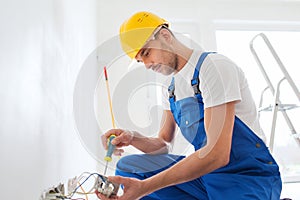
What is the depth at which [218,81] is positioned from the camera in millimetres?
904

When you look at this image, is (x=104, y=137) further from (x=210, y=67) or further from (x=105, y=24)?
(x=105, y=24)

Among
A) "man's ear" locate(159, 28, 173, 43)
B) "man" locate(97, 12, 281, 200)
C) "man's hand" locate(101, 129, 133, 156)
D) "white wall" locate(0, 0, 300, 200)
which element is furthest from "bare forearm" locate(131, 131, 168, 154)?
"man's ear" locate(159, 28, 173, 43)

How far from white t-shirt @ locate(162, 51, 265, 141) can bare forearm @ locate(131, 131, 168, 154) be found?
22 centimetres

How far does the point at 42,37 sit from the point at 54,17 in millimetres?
171

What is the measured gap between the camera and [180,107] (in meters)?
1.09

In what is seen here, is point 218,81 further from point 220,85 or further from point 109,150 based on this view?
point 109,150

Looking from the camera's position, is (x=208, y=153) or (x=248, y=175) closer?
(x=208, y=153)

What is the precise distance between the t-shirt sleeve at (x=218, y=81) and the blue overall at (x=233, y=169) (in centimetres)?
4

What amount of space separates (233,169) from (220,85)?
0.29 m

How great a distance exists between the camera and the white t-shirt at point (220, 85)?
0.89 metres

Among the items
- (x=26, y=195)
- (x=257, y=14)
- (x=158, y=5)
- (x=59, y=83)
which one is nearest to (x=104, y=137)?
(x=59, y=83)

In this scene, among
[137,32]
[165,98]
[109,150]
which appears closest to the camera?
[109,150]

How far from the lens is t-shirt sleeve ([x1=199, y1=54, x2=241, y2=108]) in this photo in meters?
0.88

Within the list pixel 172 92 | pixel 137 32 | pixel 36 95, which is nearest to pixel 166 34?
pixel 137 32
